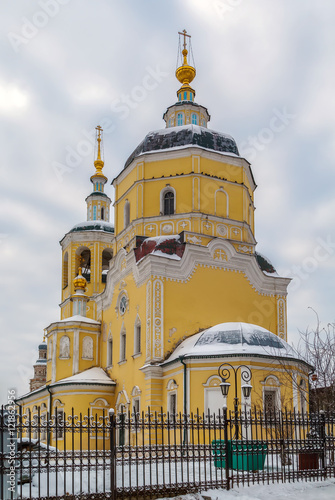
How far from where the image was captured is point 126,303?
23.5m

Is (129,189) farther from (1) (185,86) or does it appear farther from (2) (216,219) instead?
(1) (185,86)

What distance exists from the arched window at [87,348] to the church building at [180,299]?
0.15ft

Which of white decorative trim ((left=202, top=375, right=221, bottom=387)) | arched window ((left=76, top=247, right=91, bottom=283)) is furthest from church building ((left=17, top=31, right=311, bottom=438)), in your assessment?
arched window ((left=76, top=247, right=91, bottom=283))

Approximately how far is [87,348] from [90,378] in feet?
7.67

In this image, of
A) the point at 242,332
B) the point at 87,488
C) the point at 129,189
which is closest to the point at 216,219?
the point at 129,189

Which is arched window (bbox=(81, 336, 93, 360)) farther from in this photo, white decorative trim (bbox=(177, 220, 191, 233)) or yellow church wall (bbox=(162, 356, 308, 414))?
yellow church wall (bbox=(162, 356, 308, 414))

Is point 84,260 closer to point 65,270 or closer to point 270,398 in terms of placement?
point 65,270

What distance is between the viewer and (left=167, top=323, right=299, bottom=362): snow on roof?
18.3 m

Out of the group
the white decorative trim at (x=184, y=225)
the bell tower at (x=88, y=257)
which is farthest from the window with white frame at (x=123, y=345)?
the bell tower at (x=88, y=257)

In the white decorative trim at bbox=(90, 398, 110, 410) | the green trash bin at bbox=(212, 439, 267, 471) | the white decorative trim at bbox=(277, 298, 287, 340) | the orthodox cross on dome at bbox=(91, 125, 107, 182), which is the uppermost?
the orthodox cross on dome at bbox=(91, 125, 107, 182)

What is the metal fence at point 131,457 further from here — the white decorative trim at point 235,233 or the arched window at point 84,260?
the arched window at point 84,260

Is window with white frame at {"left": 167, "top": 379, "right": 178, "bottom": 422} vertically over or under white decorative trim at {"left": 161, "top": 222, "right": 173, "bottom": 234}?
under

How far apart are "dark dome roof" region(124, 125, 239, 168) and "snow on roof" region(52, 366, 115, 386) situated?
9.09m

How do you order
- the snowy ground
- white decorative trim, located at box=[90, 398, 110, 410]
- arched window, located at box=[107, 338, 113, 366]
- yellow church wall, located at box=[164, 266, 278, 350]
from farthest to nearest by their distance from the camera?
arched window, located at box=[107, 338, 113, 366] < white decorative trim, located at box=[90, 398, 110, 410] < yellow church wall, located at box=[164, 266, 278, 350] < the snowy ground
